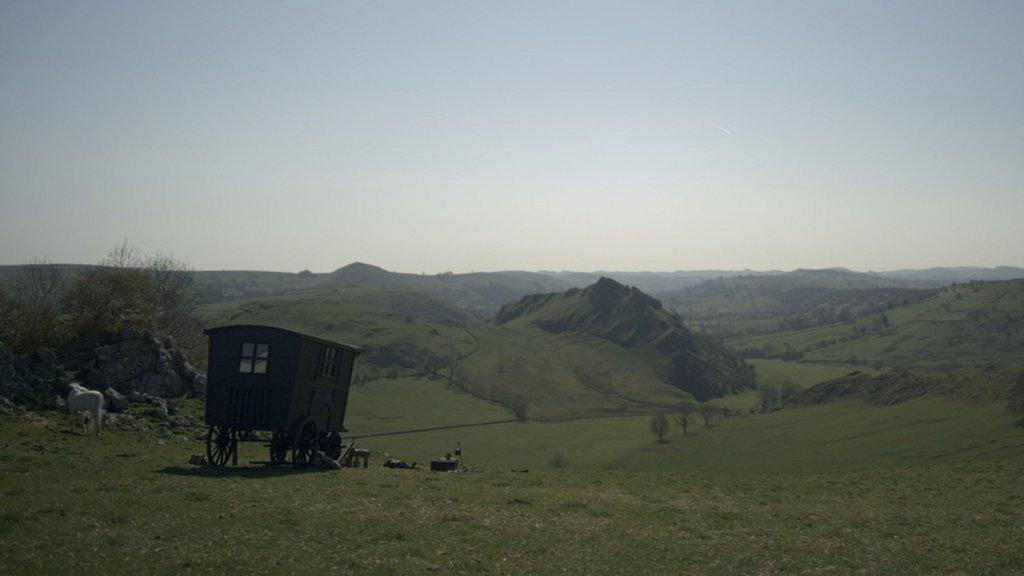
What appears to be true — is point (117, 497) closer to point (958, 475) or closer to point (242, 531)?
point (242, 531)

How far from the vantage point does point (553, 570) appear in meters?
19.5

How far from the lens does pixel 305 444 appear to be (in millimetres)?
35531

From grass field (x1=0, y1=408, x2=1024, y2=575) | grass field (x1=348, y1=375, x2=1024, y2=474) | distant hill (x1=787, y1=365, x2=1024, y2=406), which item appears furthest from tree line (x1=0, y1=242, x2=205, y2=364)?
distant hill (x1=787, y1=365, x2=1024, y2=406)

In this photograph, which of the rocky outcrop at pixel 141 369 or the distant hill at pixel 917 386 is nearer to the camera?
the rocky outcrop at pixel 141 369

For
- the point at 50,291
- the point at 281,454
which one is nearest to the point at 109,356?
the point at 281,454

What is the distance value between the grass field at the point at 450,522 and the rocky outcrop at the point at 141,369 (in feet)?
38.5

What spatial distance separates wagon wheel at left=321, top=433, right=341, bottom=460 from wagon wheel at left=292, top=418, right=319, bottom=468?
189 cm

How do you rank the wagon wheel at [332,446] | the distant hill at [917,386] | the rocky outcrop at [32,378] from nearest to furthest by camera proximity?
the wagon wheel at [332,446] < the rocky outcrop at [32,378] < the distant hill at [917,386]

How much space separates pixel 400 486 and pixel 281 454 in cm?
757

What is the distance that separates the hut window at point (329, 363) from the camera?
122 ft

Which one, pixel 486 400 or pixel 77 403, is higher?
pixel 77 403

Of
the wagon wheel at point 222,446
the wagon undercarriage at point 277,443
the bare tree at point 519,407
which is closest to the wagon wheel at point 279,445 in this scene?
the wagon undercarriage at point 277,443

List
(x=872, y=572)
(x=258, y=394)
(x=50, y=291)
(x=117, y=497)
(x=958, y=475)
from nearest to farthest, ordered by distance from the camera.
Answer: (x=872, y=572), (x=117, y=497), (x=258, y=394), (x=958, y=475), (x=50, y=291)

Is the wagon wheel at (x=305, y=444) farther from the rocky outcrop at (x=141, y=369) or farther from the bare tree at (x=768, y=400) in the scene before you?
the bare tree at (x=768, y=400)
